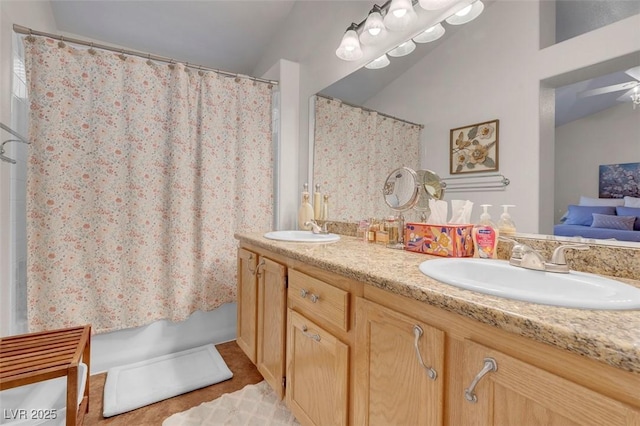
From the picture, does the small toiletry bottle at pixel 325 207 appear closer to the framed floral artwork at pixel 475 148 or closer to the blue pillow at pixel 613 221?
the framed floral artwork at pixel 475 148

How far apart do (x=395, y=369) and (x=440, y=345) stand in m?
0.18

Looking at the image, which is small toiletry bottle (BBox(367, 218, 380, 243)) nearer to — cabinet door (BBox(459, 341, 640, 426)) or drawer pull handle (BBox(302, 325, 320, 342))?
drawer pull handle (BBox(302, 325, 320, 342))

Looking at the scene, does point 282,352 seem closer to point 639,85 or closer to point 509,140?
point 509,140

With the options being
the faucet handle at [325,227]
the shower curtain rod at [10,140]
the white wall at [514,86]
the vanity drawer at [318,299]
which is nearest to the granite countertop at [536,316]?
the vanity drawer at [318,299]

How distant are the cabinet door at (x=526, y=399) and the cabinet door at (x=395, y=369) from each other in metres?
0.07

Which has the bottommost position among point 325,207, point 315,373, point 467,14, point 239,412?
point 239,412

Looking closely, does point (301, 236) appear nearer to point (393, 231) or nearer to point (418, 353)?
point (393, 231)

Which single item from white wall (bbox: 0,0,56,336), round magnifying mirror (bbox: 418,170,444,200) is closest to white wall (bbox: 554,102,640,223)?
round magnifying mirror (bbox: 418,170,444,200)

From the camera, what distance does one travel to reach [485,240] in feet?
3.15

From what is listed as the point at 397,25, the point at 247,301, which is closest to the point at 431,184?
the point at 397,25

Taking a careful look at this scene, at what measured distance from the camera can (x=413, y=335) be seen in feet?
2.20

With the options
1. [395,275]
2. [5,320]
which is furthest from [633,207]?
[5,320]

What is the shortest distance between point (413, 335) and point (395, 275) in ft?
0.48

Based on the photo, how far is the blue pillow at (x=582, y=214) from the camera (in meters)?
0.81
